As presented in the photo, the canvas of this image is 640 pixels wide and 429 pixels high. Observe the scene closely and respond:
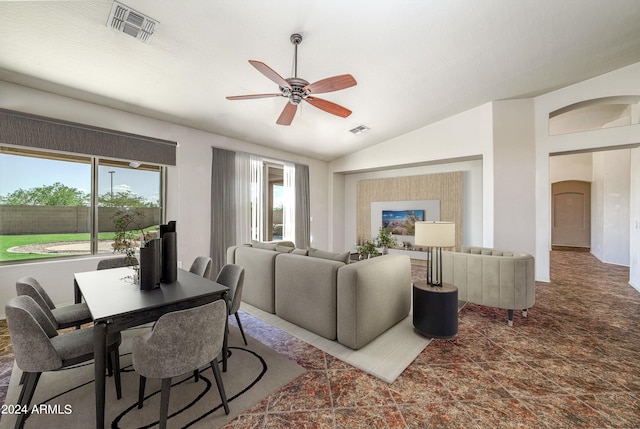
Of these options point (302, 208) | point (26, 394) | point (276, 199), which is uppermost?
point (276, 199)

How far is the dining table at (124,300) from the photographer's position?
4.79 feet

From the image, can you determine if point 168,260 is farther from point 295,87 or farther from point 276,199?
point 276,199

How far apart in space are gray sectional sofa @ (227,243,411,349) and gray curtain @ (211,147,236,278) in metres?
1.78

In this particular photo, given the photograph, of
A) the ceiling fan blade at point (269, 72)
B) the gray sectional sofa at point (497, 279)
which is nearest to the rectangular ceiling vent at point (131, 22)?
the ceiling fan blade at point (269, 72)

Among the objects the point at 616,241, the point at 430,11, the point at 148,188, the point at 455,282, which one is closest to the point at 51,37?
the point at 148,188

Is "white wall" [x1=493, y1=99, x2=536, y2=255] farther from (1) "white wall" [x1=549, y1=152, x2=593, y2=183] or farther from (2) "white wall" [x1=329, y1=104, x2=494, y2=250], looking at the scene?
(1) "white wall" [x1=549, y1=152, x2=593, y2=183]

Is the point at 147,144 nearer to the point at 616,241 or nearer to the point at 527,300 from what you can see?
the point at 527,300

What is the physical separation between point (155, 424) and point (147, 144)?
3.89 meters

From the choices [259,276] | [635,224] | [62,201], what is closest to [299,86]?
[259,276]

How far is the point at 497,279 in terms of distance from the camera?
A: 3111 mm

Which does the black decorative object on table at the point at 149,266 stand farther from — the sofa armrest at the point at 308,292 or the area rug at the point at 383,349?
the area rug at the point at 383,349

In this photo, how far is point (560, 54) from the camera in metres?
3.45

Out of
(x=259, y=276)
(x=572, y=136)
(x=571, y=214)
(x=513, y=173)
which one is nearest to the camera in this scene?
(x=259, y=276)

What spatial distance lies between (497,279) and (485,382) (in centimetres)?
147
